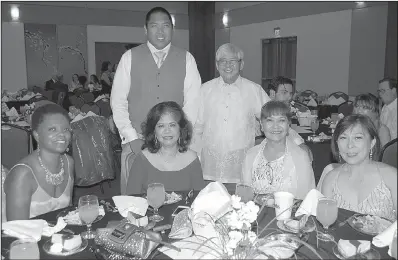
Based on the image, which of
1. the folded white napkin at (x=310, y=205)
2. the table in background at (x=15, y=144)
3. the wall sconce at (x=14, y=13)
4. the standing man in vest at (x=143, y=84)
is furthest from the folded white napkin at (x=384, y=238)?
the wall sconce at (x=14, y=13)

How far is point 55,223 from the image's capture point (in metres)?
1.62

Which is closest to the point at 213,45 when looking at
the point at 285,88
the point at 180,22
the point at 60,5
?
the point at 180,22

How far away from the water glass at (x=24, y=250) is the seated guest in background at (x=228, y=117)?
1.88 m

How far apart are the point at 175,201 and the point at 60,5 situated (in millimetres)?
10430

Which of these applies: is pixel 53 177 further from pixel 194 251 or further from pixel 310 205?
pixel 310 205

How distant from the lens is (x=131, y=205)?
173cm

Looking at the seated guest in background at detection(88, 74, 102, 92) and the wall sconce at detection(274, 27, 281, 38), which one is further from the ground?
the wall sconce at detection(274, 27, 281, 38)

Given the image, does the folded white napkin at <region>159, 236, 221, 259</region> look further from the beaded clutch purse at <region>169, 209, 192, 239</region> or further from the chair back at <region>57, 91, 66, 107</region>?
the chair back at <region>57, 91, 66, 107</region>

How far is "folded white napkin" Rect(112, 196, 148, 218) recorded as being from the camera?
1.70 metres

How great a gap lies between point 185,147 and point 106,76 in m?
8.57

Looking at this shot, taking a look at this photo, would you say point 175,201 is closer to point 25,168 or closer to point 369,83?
point 25,168

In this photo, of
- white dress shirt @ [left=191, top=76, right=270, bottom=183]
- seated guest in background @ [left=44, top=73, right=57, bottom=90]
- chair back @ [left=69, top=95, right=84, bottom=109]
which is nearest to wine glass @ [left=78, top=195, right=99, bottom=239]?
white dress shirt @ [left=191, top=76, right=270, bottom=183]

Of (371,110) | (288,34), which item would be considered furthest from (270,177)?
(288,34)

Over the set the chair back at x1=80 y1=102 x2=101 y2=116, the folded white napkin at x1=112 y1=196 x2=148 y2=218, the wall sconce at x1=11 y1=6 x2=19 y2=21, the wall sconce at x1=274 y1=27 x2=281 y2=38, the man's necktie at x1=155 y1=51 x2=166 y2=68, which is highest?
the wall sconce at x1=11 y1=6 x2=19 y2=21
